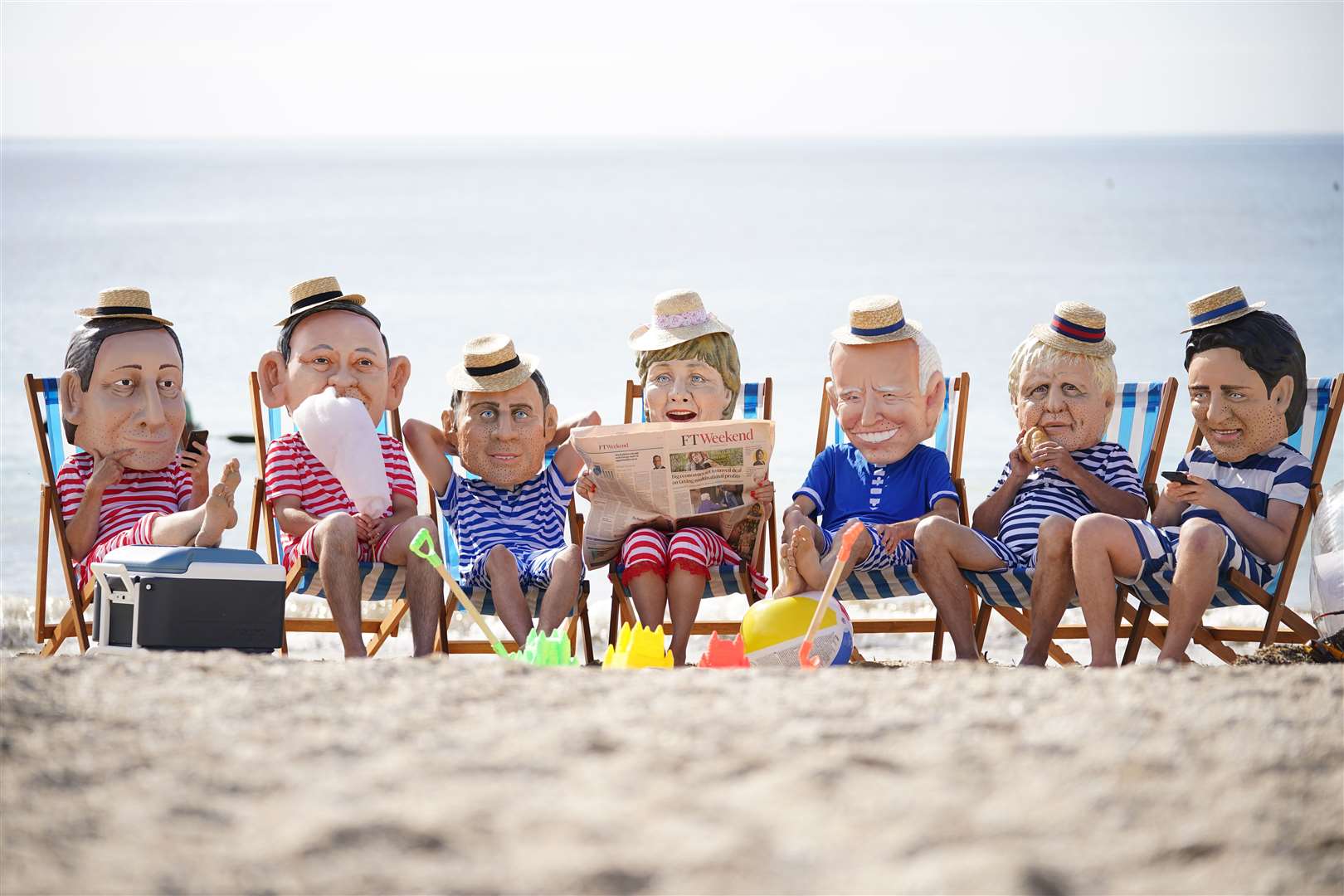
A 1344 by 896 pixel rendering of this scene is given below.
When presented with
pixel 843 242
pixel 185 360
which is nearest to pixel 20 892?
pixel 185 360

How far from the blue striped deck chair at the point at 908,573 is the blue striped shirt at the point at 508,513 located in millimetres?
→ 855

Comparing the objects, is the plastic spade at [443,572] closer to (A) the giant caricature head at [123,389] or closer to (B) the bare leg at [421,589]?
(B) the bare leg at [421,589]

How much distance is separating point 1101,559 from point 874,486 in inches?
31.0

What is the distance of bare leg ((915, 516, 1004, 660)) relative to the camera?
4.05 metres

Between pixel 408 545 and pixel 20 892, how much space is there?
2.24 metres

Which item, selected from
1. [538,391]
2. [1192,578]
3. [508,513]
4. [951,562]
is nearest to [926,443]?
[951,562]

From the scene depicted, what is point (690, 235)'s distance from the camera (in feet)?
124

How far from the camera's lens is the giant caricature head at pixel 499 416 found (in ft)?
14.5

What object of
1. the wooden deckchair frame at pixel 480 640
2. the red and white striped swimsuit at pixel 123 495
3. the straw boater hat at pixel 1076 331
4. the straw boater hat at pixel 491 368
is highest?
the straw boater hat at pixel 1076 331

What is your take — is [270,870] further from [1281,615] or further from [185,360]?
[185,360]

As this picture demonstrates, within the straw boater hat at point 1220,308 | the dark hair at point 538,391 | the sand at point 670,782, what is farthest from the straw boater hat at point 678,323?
the sand at point 670,782

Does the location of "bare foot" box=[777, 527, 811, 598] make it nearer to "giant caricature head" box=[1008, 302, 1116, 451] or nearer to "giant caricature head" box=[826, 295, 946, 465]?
"giant caricature head" box=[826, 295, 946, 465]

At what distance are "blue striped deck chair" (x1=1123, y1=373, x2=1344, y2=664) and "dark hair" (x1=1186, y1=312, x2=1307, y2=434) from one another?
123mm

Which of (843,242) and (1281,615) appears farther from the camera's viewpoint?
(843,242)
